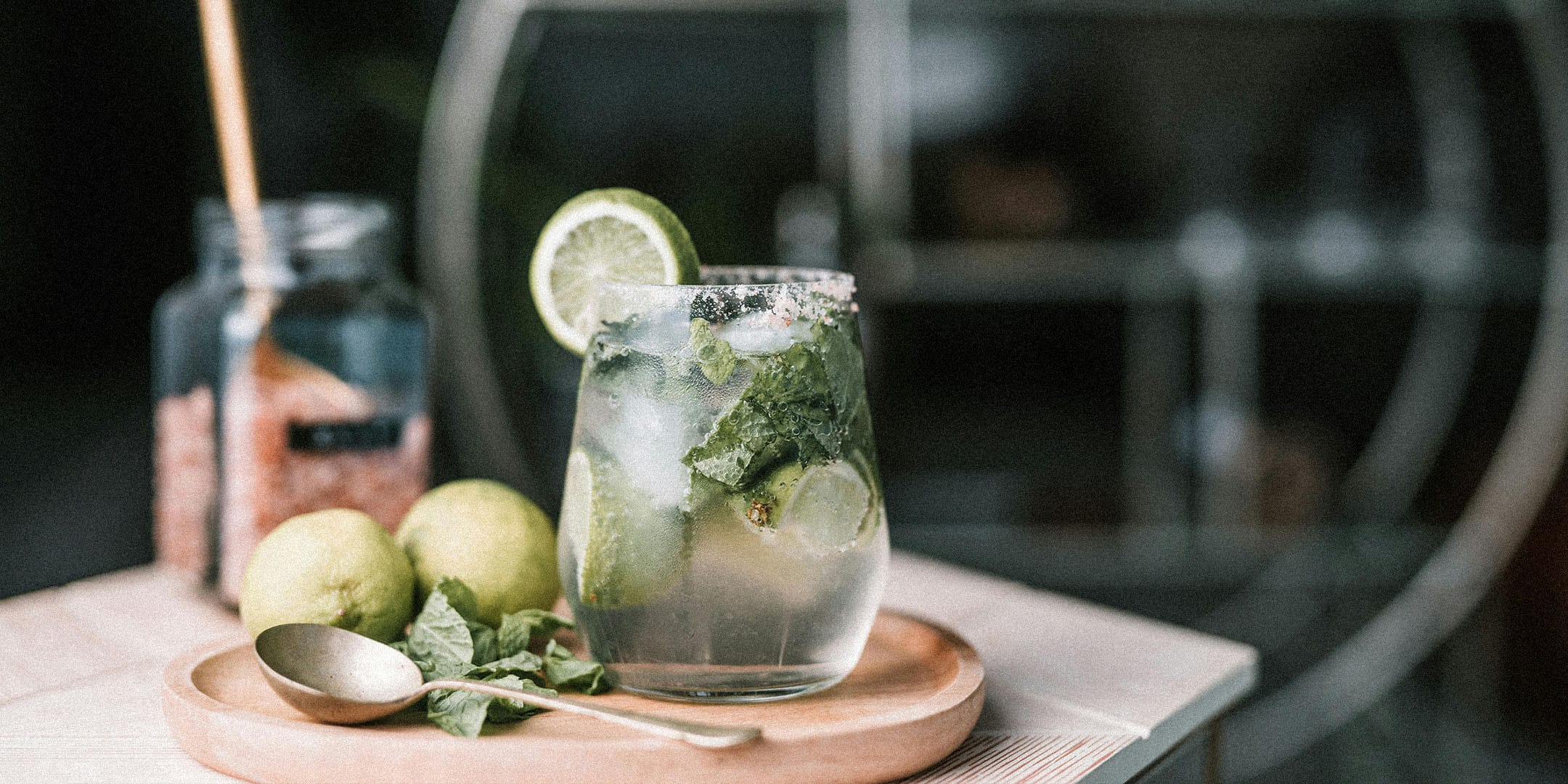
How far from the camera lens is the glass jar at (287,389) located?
2.85ft

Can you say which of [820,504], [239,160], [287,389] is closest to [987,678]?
[820,504]

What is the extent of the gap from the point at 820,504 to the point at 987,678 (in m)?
0.23

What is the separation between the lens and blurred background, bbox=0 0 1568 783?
1.89 meters

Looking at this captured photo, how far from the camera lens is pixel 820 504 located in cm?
60

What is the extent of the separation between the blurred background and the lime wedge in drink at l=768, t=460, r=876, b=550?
47.5 inches

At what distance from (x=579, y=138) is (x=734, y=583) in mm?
1382

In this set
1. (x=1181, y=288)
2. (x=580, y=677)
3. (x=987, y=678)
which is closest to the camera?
(x=580, y=677)

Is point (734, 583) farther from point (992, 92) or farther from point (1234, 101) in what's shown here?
point (1234, 101)

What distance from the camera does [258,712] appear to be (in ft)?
1.90

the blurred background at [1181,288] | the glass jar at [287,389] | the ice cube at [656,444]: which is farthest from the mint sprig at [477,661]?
the blurred background at [1181,288]

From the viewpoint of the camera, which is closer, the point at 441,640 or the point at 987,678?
the point at 441,640

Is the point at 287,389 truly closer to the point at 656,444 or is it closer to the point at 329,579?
the point at 329,579

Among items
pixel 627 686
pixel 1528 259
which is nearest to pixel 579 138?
pixel 627 686

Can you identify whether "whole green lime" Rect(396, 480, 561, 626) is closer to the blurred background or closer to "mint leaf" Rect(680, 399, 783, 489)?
"mint leaf" Rect(680, 399, 783, 489)
